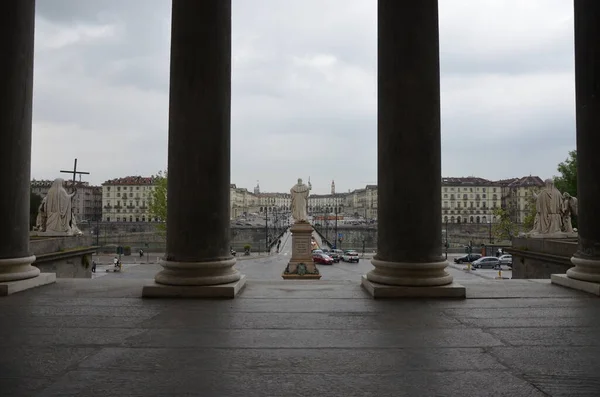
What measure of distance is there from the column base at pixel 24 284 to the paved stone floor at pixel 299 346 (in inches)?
9.6

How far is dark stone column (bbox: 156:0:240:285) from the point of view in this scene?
410 inches

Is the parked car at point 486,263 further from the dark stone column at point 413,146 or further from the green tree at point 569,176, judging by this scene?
the dark stone column at point 413,146

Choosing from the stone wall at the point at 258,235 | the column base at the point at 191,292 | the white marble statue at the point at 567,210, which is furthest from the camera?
the stone wall at the point at 258,235

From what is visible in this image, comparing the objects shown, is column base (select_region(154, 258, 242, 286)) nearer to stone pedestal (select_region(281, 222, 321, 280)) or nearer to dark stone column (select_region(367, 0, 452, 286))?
dark stone column (select_region(367, 0, 452, 286))

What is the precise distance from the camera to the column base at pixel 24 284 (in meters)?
10.4

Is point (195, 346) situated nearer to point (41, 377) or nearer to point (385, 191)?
point (41, 377)

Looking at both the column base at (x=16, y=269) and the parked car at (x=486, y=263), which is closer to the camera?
the column base at (x=16, y=269)

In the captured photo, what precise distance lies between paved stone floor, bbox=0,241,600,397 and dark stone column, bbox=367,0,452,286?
929 millimetres

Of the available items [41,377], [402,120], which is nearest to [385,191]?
[402,120]

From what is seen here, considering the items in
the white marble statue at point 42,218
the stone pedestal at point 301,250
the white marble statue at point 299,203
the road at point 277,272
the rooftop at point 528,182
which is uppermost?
the rooftop at point 528,182

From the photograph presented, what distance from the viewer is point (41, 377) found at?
5297mm

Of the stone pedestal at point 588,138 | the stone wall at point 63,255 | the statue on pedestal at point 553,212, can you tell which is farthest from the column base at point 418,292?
the statue on pedestal at point 553,212

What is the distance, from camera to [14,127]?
10742mm

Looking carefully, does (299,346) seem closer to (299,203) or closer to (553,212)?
(553,212)
